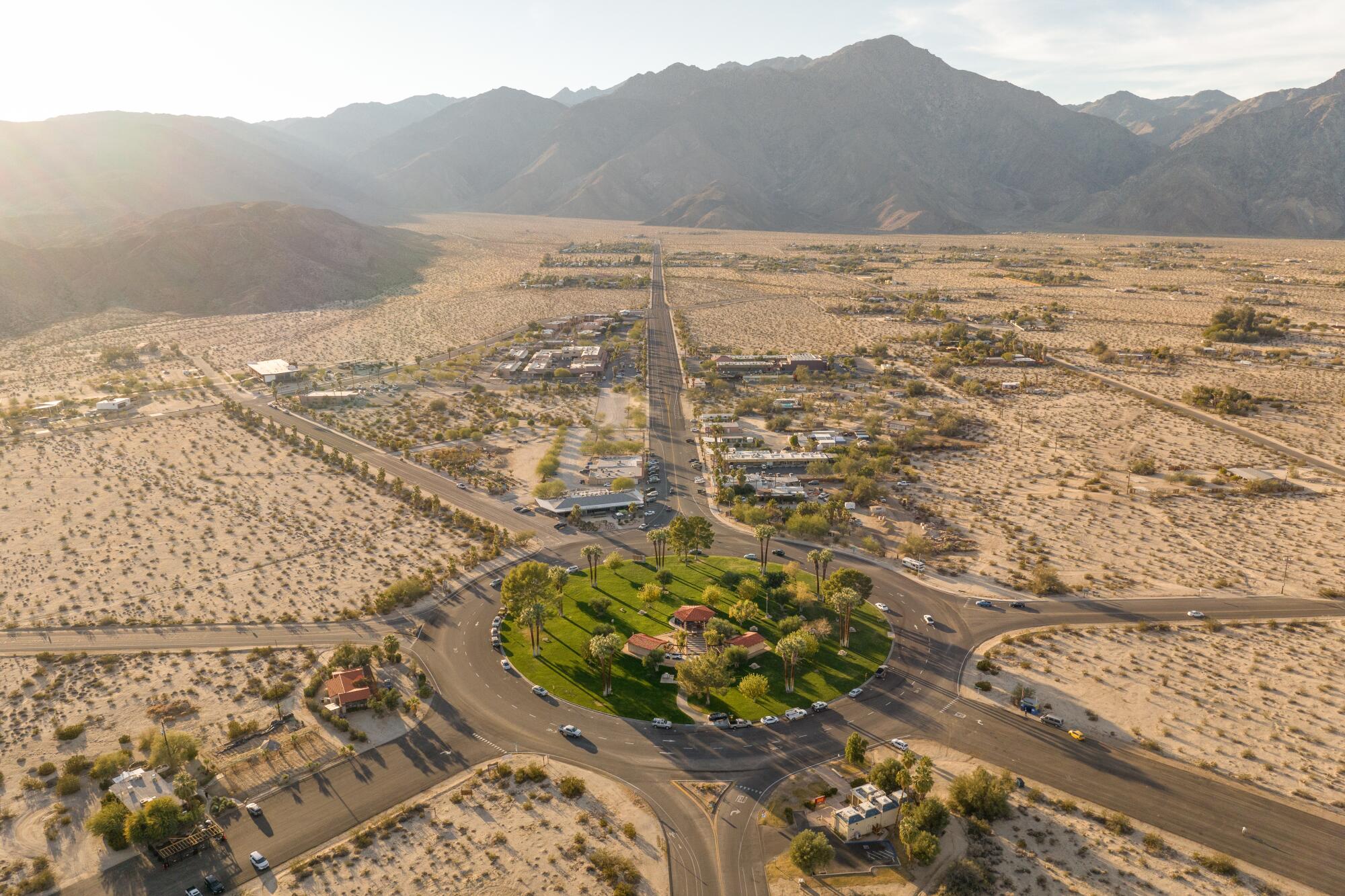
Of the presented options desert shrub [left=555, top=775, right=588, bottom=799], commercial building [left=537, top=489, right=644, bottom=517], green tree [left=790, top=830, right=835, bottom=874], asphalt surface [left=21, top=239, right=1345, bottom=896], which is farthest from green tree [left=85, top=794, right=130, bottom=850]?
commercial building [left=537, top=489, right=644, bottom=517]

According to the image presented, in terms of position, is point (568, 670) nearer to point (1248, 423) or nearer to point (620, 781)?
point (620, 781)

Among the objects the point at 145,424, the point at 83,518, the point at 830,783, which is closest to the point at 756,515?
the point at 830,783

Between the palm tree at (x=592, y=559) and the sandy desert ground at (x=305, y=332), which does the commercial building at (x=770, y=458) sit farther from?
the sandy desert ground at (x=305, y=332)

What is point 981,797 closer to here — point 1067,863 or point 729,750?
point 1067,863

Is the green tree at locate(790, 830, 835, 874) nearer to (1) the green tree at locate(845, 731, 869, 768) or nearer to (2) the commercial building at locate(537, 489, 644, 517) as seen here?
(1) the green tree at locate(845, 731, 869, 768)

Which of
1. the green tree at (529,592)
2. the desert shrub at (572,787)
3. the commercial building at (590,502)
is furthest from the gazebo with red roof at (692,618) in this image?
the commercial building at (590,502)

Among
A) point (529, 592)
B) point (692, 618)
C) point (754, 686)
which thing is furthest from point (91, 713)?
point (754, 686)

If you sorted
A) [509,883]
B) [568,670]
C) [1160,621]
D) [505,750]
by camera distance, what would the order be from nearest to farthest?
[509,883], [505,750], [568,670], [1160,621]
